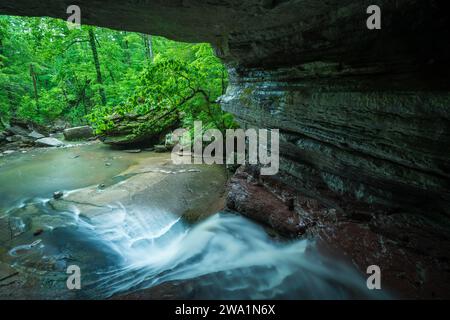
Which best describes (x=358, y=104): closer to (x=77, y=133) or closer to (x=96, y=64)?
(x=77, y=133)

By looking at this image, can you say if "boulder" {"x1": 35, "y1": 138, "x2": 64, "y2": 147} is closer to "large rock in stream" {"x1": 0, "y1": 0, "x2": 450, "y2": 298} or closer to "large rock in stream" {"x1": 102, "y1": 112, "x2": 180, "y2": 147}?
"large rock in stream" {"x1": 102, "y1": 112, "x2": 180, "y2": 147}

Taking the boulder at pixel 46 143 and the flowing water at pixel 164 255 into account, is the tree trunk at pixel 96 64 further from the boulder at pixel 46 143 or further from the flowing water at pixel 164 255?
the flowing water at pixel 164 255

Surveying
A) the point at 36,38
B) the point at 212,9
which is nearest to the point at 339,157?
the point at 212,9

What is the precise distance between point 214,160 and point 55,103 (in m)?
18.3

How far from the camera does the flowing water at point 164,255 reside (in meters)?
3.52

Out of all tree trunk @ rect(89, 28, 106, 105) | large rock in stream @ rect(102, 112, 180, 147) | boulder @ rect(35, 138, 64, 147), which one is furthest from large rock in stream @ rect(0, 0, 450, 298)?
tree trunk @ rect(89, 28, 106, 105)

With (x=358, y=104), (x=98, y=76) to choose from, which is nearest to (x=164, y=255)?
(x=358, y=104)

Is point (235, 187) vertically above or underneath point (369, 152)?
underneath

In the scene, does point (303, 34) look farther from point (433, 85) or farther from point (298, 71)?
point (433, 85)

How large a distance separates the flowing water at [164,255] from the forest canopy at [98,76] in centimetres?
314

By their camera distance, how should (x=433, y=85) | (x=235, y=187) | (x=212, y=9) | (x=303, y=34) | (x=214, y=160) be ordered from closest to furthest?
(x=433, y=85), (x=212, y=9), (x=303, y=34), (x=235, y=187), (x=214, y=160)

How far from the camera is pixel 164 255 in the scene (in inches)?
180

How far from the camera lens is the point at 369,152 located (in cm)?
360


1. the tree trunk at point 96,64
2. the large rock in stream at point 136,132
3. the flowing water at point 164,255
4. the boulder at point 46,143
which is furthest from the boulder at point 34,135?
the flowing water at point 164,255
